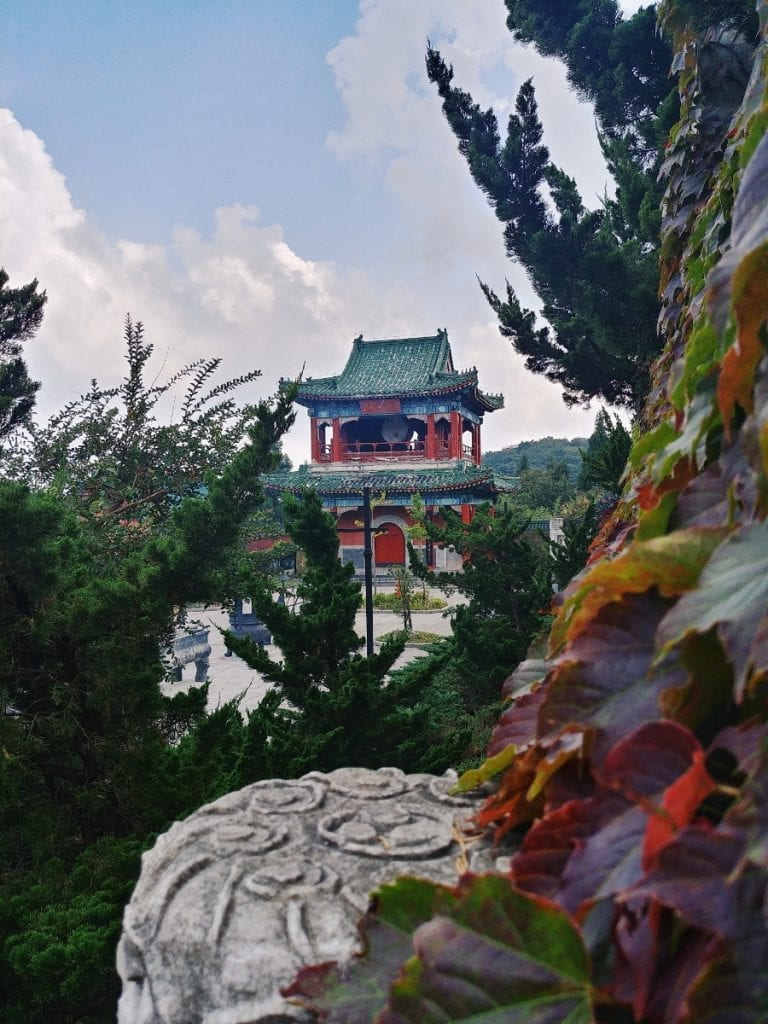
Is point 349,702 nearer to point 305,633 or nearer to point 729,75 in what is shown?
point 305,633

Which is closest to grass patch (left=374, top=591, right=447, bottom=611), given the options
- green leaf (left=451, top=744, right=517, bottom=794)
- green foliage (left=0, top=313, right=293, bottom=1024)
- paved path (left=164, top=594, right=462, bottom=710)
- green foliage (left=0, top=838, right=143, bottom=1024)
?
paved path (left=164, top=594, right=462, bottom=710)

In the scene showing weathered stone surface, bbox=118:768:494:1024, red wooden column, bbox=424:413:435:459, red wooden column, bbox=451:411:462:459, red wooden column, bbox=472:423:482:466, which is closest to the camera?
weathered stone surface, bbox=118:768:494:1024

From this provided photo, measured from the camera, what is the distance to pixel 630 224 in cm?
599

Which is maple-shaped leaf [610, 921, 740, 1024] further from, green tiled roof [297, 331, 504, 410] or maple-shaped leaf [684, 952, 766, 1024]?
green tiled roof [297, 331, 504, 410]

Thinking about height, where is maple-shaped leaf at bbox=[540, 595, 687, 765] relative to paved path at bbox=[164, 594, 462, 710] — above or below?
above

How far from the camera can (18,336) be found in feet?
19.7

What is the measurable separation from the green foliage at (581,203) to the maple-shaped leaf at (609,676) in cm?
532

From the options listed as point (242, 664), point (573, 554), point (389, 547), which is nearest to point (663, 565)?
point (573, 554)

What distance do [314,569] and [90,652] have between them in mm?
1092

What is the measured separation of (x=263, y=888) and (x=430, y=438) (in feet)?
60.7

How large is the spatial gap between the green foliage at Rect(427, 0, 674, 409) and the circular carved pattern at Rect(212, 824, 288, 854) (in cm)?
523

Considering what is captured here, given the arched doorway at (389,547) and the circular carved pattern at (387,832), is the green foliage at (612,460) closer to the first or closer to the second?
the circular carved pattern at (387,832)

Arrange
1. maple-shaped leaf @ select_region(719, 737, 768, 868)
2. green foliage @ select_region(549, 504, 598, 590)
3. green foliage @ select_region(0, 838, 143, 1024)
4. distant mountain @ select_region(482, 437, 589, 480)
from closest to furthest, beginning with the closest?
maple-shaped leaf @ select_region(719, 737, 768, 868) → green foliage @ select_region(0, 838, 143, 1024) → green foliage @ select_region(549, 504, 598, 590) → distant mountain @ select_region(482, 437, 589, 480)

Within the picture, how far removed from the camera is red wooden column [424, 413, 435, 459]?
19062 millimetres
